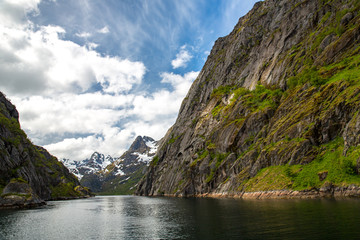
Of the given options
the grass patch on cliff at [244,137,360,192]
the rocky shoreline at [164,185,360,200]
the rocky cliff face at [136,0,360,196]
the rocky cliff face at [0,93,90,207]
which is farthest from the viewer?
the rocky cliff face at [0,93,90,207]

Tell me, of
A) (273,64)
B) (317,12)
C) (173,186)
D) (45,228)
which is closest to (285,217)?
(45,228)

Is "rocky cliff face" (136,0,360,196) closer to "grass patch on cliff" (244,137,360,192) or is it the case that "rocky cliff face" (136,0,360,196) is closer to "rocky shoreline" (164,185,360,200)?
"grass patch on cliff" (244,137,360,192)

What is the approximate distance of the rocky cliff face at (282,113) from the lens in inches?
→ 2260

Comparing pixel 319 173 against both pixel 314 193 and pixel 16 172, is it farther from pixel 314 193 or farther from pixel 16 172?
pixel 16 172

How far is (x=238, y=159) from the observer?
91.6 meters

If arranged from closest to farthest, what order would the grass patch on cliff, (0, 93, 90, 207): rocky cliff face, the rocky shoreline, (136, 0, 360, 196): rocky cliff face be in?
the rocky shoreline < the grass patch on cliff < (136, 0, 360, 196): rocky cliff face < (0, 93, 90, 207): rocky cliff face

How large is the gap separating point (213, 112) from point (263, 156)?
70.1m

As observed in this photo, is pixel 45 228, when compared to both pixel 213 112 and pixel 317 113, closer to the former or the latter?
pixel 317 113

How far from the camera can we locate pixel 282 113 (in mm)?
83000

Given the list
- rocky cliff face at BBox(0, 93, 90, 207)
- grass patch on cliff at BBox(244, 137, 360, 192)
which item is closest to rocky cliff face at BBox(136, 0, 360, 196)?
grass patch on cliff at BBox(244, 137, 360, 192)

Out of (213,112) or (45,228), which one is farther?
(213,112)

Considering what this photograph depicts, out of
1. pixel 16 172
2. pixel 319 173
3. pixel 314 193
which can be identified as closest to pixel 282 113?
pixel 319 173

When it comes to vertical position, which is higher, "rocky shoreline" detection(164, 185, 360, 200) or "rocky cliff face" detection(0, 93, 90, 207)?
"rocky cliff face" detection(0, 93, 90, 207)

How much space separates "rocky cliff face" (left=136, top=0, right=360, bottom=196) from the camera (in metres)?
57.4
